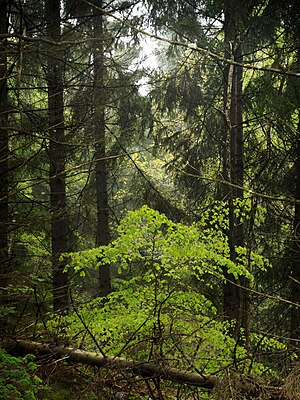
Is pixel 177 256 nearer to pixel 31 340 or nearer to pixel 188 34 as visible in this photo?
pixel 31 340

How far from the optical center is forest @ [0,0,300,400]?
15.4 feet

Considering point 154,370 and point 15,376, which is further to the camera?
point 154,370

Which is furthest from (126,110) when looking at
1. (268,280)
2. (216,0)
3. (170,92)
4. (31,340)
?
(31,340)

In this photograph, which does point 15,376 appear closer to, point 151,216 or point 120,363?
point 120,363

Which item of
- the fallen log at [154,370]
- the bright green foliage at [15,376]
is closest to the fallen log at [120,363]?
the fallen log at [154,370]

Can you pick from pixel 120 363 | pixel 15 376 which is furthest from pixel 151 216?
pixel 15 376

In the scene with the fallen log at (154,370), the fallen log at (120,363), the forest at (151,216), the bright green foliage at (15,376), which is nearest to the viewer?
the fallen log at (154,370)

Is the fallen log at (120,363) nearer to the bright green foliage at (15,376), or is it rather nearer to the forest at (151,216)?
the forest at (151,216)

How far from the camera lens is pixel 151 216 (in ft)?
19.9

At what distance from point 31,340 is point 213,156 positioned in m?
7.64

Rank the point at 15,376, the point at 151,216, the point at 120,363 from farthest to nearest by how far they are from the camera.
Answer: the point at 151,216 → the point at 120,363 → the point at 15,376

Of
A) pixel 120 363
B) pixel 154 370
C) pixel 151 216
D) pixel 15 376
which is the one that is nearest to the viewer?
pixel 15 376

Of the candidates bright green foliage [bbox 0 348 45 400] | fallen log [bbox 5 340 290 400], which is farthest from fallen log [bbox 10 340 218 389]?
bright green foliage [bbox 0 348 45 400]

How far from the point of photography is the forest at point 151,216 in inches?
185
